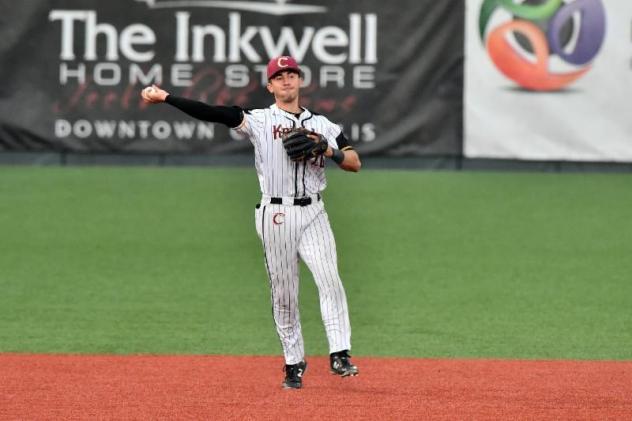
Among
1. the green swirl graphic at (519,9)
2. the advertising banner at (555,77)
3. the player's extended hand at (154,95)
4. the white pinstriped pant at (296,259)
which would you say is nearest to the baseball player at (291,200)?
the white pinstriped pant at (296,259)

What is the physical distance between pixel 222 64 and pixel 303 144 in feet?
42.0

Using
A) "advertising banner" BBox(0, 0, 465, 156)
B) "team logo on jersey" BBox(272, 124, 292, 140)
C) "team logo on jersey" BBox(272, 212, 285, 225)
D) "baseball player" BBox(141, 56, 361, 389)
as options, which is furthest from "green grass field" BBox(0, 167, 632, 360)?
"team logo on jersey" BBox(272, 124, 292, 140)

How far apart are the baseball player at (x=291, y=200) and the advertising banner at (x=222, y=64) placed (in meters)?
12.3

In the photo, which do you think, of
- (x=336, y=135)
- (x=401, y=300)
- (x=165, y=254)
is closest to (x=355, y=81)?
(x=165, y=254)

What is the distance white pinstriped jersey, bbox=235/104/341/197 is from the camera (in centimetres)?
776

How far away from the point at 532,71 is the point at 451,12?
134 cm

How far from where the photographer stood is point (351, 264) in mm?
13227

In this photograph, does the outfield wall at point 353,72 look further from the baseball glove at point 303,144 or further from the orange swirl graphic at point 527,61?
the baseball glove at point 303,144

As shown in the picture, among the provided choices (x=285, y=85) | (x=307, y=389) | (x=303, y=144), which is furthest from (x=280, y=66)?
(x=307, y=389)

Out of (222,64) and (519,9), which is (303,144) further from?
(519,9)

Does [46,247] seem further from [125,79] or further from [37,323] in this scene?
[125,79]

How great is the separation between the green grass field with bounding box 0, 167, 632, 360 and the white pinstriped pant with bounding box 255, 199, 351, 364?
1.65 metres

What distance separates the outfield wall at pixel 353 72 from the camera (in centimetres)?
2006

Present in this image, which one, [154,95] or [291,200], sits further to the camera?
[291,200]
